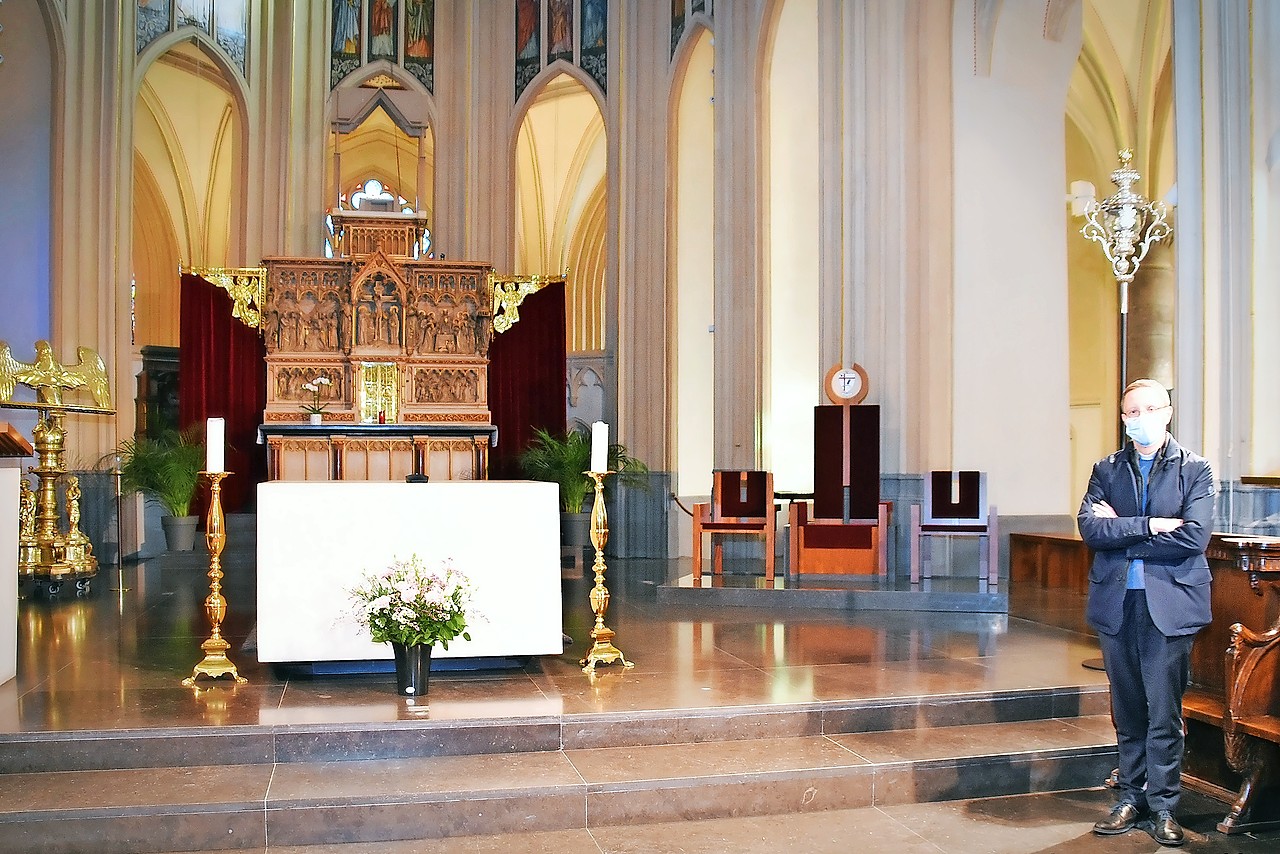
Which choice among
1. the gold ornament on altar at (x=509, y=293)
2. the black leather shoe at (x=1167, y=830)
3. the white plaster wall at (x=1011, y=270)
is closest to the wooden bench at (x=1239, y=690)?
the black leather shoe at (x=1167, y=830)

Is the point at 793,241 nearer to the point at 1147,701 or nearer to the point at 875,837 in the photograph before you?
the point at 1147,701

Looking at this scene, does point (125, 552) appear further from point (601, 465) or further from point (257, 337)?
point (601, 465)

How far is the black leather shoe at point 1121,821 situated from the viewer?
4195mm

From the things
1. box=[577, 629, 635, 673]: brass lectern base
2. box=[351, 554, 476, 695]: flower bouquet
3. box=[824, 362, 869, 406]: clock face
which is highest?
box=[824, 362, 869, 406]: clock face

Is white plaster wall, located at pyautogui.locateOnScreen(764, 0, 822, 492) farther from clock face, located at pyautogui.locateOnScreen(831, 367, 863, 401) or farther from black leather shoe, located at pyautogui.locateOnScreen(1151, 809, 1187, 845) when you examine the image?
black leather shoe, located at pyautogui.locateOnScreen(1151, 809, 1187, 845)

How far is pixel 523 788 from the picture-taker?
4.30m

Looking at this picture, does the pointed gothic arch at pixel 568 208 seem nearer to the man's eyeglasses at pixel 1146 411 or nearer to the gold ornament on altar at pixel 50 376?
the gold ornament on altar at pixel 50 376

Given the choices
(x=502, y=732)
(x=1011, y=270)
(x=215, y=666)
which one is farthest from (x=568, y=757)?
(x=1011, y=270)

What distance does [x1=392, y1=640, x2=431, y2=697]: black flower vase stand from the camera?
518cm

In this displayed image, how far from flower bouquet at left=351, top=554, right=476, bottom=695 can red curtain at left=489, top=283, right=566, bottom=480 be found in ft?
29.6

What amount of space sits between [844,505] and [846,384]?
980 mm

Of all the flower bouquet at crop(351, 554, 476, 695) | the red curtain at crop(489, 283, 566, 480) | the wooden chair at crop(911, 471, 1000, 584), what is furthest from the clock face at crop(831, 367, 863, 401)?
the red curtain at crop(489, 283, 566, 480)

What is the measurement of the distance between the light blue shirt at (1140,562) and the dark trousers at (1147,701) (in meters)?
0.03

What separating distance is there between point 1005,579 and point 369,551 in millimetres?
5650
